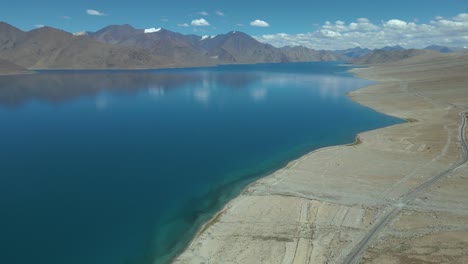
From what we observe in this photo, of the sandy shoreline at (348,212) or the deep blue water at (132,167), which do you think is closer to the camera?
the sandy shoreline at (348,212)

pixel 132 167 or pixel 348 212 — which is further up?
pixel 132 167

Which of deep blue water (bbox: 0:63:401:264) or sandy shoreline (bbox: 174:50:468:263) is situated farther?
deep blue water (bbox: 0:63:401:264)

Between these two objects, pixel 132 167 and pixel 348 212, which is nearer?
pixel 348 212

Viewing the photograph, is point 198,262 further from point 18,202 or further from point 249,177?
point 18,202
